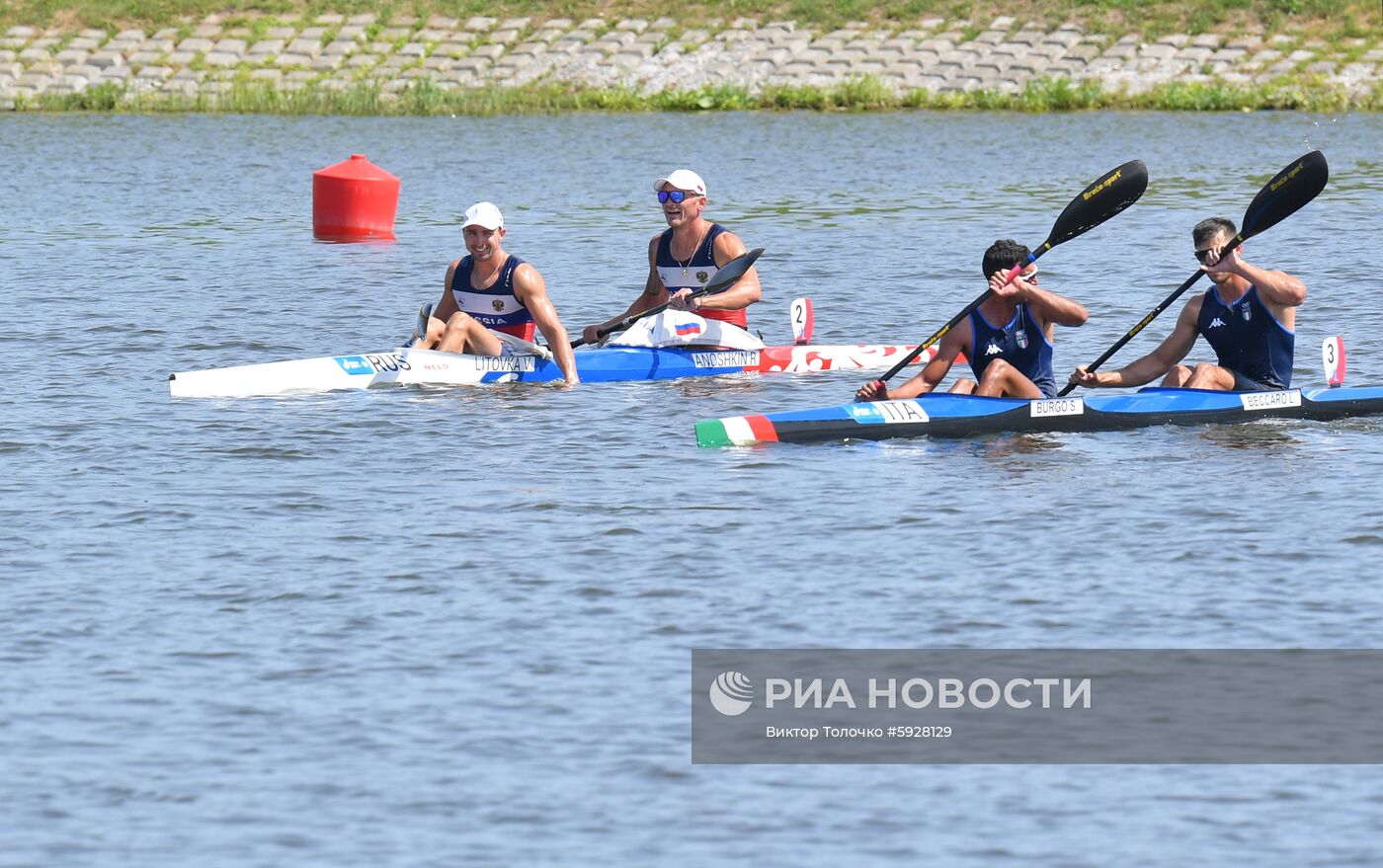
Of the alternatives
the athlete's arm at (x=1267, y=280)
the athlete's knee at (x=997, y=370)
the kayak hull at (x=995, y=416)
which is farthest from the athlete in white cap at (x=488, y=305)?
the athlete's arm at (x=1267, y=280)

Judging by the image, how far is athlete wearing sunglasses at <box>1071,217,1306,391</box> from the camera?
1298 cm

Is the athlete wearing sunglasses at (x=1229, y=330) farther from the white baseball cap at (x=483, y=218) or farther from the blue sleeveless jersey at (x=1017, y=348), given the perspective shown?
the white baseball cap at (x=483, y=218)

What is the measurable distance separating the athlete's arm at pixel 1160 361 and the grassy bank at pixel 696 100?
2837 centimetres

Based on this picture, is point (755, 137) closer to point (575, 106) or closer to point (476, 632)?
point (575, 106)

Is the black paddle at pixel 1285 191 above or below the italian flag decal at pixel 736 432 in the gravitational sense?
above

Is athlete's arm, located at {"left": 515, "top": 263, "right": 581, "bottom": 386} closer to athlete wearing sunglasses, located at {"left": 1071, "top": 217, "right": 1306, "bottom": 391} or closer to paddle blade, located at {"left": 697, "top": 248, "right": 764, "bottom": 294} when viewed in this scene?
paddle blade, located at {"left": 697, "top": 248, "right": 764, "bottom": 294}

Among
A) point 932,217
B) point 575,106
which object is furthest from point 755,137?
point 932,217

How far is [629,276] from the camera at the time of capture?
Answer: 22422mm

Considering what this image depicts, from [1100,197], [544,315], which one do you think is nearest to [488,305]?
[544,315]

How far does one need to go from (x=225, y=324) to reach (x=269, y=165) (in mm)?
16868

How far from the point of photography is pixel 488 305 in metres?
15.5

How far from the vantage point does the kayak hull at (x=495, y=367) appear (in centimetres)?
1485

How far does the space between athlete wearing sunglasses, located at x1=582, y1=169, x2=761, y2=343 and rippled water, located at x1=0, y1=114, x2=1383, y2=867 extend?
83 cm

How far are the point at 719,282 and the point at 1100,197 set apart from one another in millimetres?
3024
